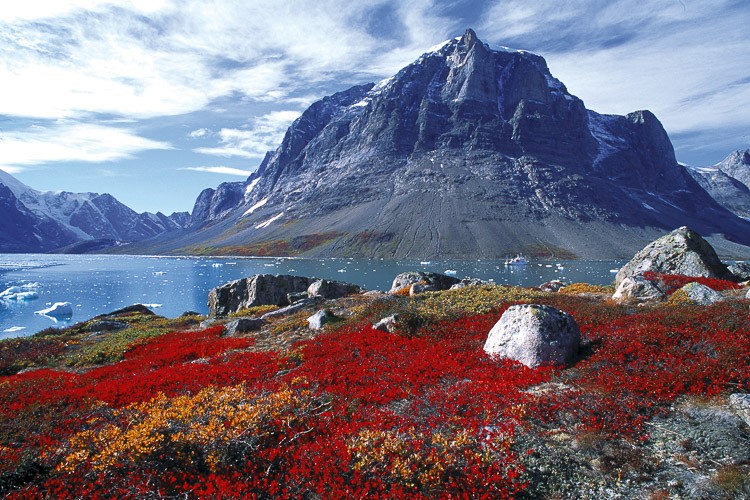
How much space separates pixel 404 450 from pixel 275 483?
9.84 feet

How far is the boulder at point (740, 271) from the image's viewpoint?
3461cm

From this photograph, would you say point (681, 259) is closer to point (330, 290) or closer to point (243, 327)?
point (330, 290)

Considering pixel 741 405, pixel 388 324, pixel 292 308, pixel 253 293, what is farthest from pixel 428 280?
pixel 741 405

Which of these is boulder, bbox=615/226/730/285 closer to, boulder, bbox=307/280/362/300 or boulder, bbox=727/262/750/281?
boulder, bbox=727/262/750/281

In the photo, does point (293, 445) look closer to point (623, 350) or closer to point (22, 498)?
point (22, 498)

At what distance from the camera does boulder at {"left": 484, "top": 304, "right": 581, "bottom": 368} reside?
49.7 feet

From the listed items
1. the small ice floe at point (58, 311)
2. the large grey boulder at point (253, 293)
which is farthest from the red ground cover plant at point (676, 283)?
the small ice floe at point (58, 311)

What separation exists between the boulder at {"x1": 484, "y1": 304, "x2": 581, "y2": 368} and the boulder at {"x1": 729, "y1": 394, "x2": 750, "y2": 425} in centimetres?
492

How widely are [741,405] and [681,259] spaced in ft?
93.3

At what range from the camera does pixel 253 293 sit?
4466cm

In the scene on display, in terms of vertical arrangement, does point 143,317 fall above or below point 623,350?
below

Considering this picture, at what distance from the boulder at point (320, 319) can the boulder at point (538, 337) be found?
1166cm

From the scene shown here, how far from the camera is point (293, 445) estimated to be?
34.6ft

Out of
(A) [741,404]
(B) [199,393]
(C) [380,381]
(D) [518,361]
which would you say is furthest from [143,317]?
(A) [741,404]
